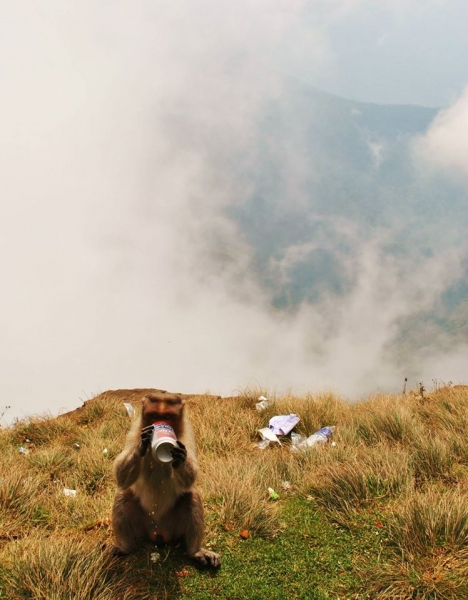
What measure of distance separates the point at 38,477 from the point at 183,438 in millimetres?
3747

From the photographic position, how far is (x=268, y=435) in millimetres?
9484

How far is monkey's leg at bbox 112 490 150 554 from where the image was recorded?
452 cm

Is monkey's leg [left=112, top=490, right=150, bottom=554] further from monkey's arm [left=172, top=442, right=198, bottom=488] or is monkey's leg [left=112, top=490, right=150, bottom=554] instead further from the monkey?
monkey's arm [left=172, top=442, right=198, bottom=488]

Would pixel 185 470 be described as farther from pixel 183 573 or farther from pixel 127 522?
pixel 183 573

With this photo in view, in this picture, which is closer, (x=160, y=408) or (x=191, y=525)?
(x=160, y=408)

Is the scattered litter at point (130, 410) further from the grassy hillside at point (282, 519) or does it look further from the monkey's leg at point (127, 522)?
the monkey's leg at point (127, 522)

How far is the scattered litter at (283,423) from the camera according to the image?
970cm

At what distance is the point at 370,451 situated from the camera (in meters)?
7.04

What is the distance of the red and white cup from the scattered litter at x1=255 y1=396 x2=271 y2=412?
7.21 m

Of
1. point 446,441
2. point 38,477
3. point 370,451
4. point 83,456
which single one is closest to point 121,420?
point 83,456

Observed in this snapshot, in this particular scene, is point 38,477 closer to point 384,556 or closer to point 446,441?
point 384,556

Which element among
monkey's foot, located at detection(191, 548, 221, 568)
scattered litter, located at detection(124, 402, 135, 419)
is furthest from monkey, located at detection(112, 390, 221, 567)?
scattered litter, located at detection(124, 402, 135, 419)

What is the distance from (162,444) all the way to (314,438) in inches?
228

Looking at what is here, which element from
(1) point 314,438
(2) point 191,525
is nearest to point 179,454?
(2) point 191,525
